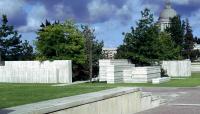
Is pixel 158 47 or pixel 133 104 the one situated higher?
pixel 158 47

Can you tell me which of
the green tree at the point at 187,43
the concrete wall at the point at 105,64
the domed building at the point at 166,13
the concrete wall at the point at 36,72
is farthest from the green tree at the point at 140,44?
the domed building at the point at 166,13

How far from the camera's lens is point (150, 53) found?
4878 centimetres

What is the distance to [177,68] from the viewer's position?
53.8m

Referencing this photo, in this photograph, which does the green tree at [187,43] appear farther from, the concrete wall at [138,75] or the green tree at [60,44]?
the concrete wall at [138,75]

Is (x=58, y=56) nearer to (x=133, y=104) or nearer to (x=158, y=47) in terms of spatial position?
(x=158, y=47)

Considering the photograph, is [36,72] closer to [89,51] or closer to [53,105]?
[89,51]

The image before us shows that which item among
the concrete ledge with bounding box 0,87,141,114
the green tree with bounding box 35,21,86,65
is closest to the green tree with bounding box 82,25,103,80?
the green tree with bounding box 35,21,86,65

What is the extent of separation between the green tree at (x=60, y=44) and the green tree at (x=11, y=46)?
8.20m

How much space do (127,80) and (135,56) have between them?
6.80m

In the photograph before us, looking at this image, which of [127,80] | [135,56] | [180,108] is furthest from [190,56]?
[180,108]

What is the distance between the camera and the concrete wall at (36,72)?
40.2 m

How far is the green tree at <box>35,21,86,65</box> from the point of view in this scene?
4200 cm

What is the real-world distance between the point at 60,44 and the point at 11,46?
11430 millimetres

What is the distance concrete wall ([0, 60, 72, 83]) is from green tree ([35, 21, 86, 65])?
1168mm
